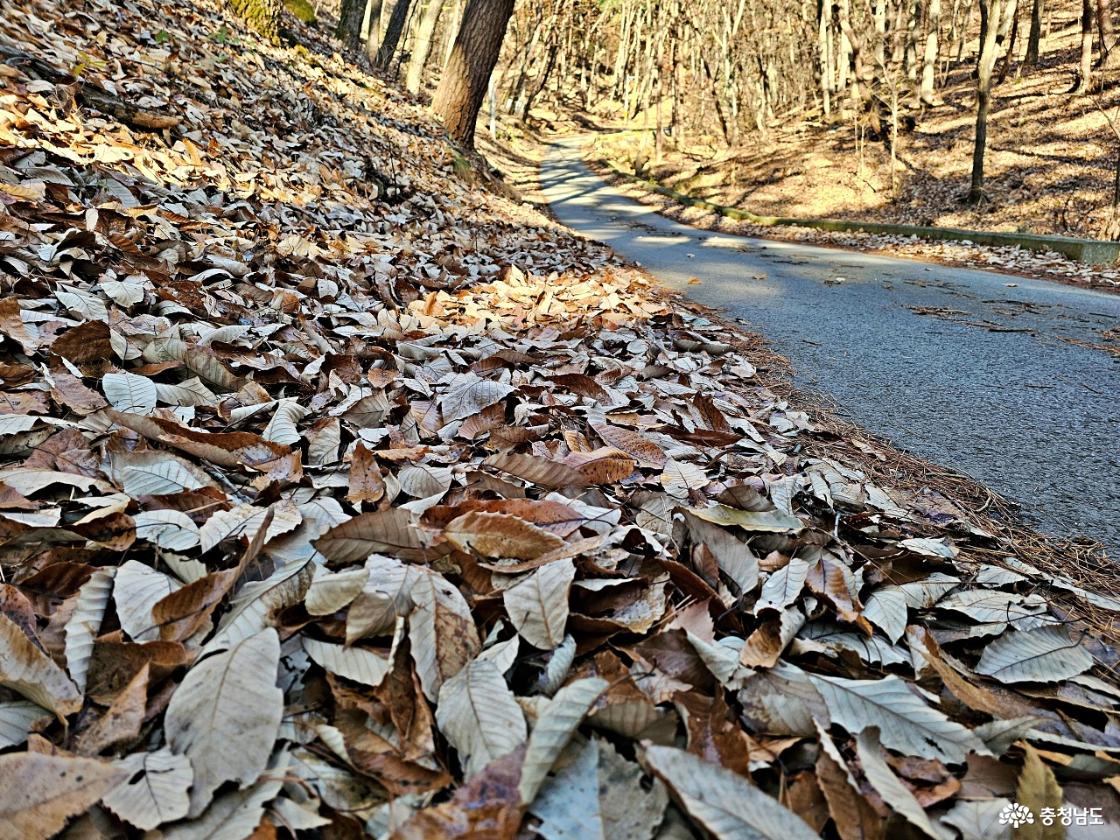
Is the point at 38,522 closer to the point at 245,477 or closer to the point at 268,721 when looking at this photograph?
the point at 245,477

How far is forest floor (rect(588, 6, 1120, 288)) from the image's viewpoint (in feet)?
34.3

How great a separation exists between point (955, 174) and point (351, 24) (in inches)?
497

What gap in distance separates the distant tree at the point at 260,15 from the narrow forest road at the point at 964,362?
17.0 ft

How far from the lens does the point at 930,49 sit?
17391 mm

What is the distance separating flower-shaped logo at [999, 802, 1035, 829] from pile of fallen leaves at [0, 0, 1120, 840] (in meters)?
0.02

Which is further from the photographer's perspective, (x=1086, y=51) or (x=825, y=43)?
(x=825, y=43)

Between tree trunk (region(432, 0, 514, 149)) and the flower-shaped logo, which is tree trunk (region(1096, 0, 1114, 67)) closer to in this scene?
tree trunk (region(432, 0, 514, 149))

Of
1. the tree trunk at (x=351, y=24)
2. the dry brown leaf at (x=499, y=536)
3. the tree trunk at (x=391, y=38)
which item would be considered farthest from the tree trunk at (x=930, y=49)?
the dry brown leaf at (x=499, y=536)

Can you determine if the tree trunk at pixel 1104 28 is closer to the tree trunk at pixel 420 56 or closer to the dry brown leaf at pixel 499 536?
the tree trunk at pixel 420 56

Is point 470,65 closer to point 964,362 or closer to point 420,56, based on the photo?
point 420,56

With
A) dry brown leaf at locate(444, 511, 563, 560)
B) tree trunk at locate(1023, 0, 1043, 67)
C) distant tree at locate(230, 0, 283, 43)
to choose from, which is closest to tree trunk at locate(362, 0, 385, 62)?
distant tree at locate(230, 0, 283, 43)

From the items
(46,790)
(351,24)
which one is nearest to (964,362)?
(46,790)

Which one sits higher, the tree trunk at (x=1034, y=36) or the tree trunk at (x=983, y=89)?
the tree trunk at (x=1034, y=36)

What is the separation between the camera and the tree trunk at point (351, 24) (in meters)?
13.4
